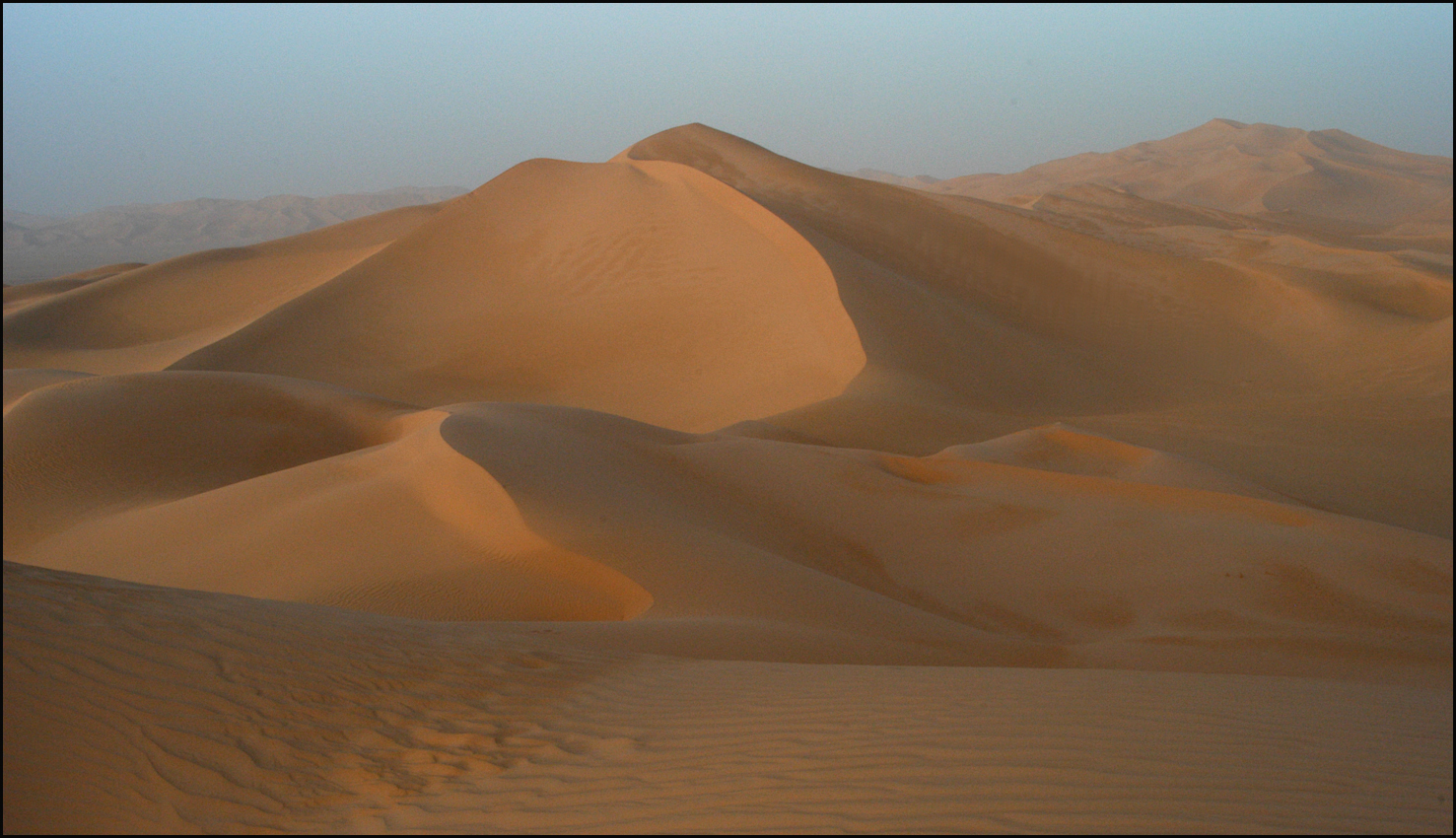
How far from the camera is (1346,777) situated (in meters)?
2.91

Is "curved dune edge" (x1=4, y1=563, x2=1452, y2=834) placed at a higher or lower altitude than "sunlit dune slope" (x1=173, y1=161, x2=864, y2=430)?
lower

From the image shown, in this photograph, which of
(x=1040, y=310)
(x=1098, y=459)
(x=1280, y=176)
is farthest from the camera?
(x=1280, y=176)

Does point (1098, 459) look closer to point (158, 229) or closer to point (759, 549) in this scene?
point (759, 549)

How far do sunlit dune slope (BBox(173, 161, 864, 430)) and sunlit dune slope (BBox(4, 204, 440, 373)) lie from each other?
3.29 metres


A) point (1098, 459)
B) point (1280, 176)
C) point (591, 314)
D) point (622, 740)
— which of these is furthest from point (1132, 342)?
point (1280, 176)

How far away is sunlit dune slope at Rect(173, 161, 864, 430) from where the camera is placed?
603 inches

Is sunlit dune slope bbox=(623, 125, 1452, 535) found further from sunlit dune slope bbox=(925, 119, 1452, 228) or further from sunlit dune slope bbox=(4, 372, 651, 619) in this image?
sunlit dune slope bbox=(925, 119, 1452, 228)

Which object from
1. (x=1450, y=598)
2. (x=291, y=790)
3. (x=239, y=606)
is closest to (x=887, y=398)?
(x=1450, y=598)

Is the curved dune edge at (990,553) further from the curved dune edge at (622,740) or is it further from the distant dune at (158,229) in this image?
the distant dune at (158,229)

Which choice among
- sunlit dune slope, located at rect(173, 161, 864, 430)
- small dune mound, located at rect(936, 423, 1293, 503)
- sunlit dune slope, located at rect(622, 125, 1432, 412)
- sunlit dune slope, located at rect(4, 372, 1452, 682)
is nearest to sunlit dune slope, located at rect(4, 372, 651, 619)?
sunlit dune slope, located at rect(4, 372, 1452, 682)

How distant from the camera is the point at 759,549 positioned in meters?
7.05

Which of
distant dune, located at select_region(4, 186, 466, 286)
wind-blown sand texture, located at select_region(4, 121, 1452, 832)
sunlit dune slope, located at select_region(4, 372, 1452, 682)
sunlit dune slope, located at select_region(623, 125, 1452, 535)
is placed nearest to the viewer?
wind-blown sand texture, located at select_region(4, 121, 1452, 832)

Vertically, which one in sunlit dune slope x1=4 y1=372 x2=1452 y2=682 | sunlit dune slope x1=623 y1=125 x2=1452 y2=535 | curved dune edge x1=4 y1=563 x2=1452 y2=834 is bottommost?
curved dune edge x1=4 y1=563 x2=1452 y2=834

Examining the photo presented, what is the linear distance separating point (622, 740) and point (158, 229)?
134 meters
